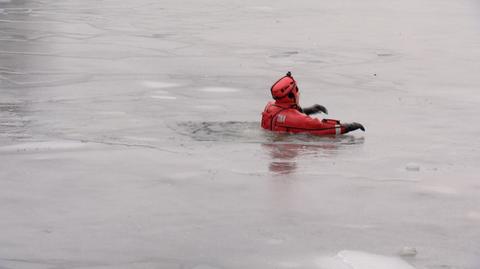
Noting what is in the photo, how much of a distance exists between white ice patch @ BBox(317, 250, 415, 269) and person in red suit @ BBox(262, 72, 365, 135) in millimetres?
4556

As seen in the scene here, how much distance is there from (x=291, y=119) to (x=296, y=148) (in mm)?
704

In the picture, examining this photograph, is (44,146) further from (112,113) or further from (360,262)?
(360,262)

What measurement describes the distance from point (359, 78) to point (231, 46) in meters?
4.58

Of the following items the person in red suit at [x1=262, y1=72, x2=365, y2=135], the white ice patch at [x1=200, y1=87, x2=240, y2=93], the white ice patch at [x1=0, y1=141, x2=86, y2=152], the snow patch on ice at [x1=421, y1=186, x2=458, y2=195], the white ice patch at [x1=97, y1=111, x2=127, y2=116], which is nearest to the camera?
the snow patch on ice at [x1=421, y1=186, x2=458, y2=195]

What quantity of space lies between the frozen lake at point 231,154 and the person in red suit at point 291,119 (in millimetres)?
154

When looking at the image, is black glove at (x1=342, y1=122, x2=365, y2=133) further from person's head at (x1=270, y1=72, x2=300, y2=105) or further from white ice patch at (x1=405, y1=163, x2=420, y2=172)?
white ice patch at (x1=405, y1=163, x2=420, y2=172)

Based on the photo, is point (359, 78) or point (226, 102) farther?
point (359, 78)

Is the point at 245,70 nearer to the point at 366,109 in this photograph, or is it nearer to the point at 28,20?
the point at 366,109

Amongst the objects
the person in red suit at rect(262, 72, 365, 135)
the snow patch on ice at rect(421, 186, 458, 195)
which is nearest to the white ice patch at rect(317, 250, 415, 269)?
the snow patch on ice at rect(421, 186, 458, 195)

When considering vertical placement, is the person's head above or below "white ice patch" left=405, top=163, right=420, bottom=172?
above

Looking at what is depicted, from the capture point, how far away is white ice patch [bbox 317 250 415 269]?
25.4ft

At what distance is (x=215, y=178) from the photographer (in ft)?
34.5

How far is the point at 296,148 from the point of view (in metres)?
12.0

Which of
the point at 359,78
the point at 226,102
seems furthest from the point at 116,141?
the point at 359,78
